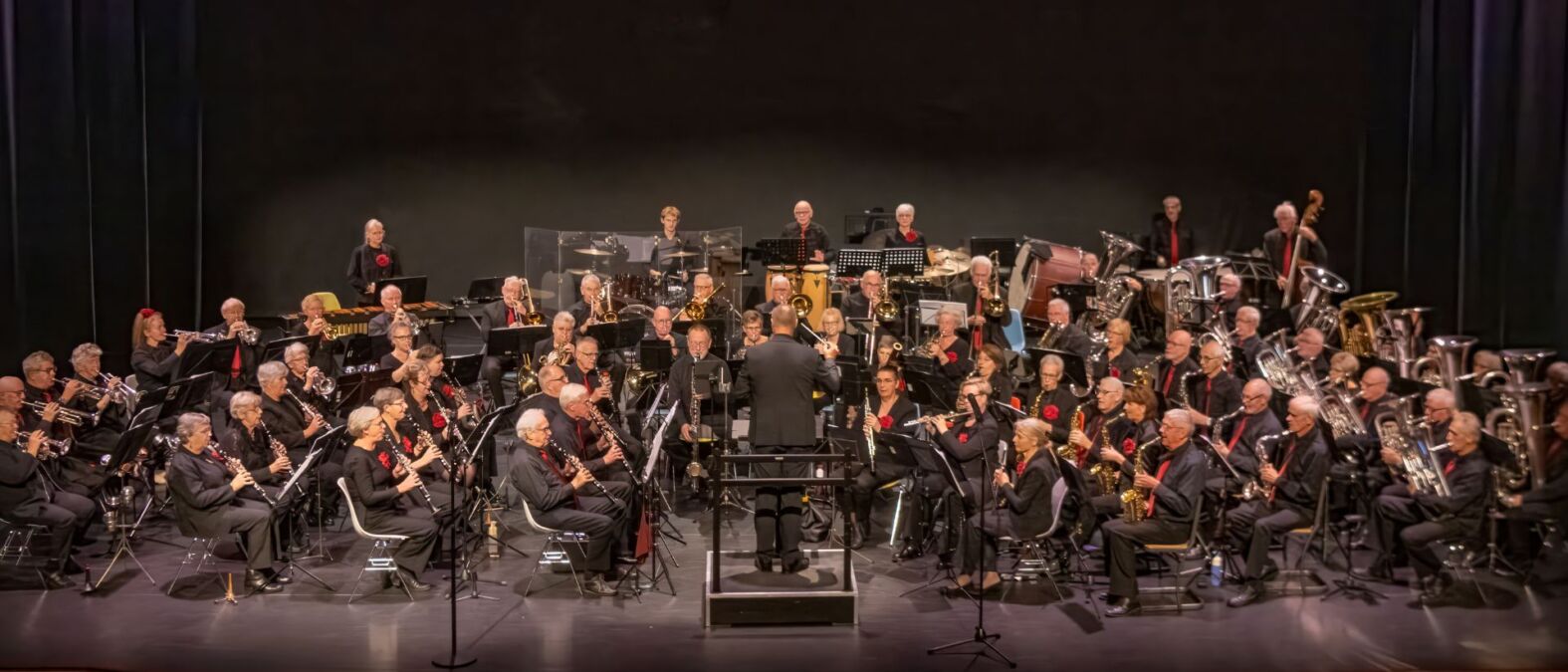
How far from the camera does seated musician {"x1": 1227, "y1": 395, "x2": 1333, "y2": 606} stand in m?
9.27

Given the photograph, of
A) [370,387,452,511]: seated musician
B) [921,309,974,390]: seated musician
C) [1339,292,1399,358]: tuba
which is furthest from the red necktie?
[1339,292,1399,358]: tuba

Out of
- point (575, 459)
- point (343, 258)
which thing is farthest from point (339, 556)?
point (343, 258)

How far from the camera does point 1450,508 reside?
9266mm

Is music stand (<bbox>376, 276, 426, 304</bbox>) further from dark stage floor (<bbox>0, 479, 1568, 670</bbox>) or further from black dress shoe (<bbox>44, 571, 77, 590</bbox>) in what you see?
black dress shoe (<bbox>44, 571, 77, 590</bbox>)

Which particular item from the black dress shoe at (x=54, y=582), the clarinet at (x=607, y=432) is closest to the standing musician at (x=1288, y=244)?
the clarinet at (x=607, y=432)

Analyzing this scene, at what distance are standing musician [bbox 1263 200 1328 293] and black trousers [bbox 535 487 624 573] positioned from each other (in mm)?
8606

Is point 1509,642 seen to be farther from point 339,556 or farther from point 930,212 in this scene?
point 930,212

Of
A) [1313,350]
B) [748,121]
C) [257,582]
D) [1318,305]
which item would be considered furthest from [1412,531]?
[748,121]

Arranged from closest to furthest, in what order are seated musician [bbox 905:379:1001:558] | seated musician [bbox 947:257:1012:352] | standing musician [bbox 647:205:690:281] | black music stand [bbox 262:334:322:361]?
1. seated musician [bbox 905:379:1001:558]
2. black music stand [bbox 262:334:322:361]
3. seated musician [bbox 947:257:1012:352]
4. standing musician [bbox 647:205:690:281]

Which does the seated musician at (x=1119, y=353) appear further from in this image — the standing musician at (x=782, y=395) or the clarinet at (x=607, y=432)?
the clarinet at (x=607, y=432)

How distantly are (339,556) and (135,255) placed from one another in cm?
562

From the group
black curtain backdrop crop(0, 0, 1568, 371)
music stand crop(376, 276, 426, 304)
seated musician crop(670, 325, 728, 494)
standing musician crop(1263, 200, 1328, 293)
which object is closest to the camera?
seated musician crop(670, 325, 728, 494)

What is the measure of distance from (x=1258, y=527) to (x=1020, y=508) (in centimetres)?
157

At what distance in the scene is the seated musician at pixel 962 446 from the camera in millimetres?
9844
